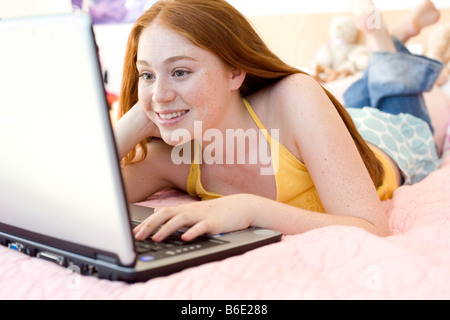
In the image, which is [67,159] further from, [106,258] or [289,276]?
[289,276]

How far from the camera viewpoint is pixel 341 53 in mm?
2562

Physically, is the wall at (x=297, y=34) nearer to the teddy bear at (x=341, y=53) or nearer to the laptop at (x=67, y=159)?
the teddy bear at (x=341, y=53)

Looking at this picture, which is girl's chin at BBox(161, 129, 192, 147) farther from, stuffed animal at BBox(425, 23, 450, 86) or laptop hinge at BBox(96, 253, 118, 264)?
stuffed animal at BBox(425, 23, 450, 86)

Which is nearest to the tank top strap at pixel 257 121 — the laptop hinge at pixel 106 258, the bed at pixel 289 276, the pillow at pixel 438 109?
the bed at pixel 289 276

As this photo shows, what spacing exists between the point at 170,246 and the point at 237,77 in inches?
21.7

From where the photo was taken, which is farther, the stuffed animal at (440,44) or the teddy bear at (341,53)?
the teddy bear at (341,53)

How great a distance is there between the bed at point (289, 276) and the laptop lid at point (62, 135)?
5cm

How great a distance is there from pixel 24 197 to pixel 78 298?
15 centimetres

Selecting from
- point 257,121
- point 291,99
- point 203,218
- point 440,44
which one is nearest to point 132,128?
point 257,121

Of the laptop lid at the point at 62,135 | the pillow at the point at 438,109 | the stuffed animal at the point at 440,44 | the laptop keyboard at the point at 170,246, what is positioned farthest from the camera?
the stuffed animal at the point at 440,44

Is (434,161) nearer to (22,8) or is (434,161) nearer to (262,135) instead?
(262,135)

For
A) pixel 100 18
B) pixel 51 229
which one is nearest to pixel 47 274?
pixel 51 229

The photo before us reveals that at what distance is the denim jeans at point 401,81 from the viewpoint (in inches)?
70.9
